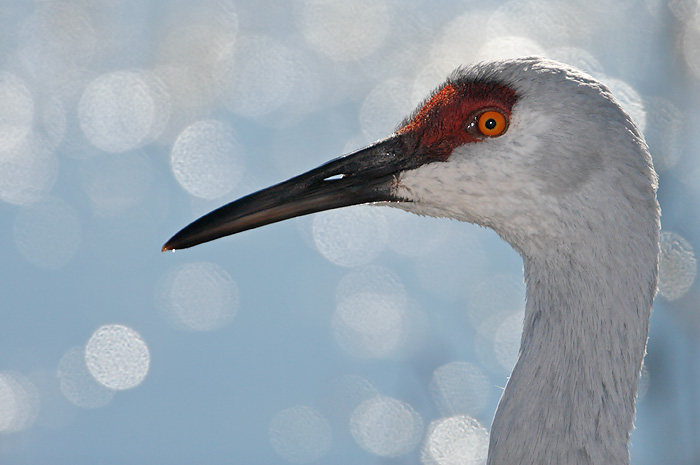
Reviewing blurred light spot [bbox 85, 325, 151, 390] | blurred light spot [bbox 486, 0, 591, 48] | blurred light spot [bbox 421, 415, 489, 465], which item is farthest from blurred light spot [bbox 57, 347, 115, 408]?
blurred light spot [bbox 486, 0, 591, 48]

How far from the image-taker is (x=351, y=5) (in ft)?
37.2

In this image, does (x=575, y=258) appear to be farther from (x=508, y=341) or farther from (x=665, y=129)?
(x=508, y=341)

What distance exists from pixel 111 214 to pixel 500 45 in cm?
475

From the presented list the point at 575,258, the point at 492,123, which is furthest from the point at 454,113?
the point at 575,258

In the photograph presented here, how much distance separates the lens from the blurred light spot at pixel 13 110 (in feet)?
32.4

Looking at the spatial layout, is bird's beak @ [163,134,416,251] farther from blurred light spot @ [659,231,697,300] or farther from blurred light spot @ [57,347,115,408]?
A: blurred light spot @ [57,347,115,408]

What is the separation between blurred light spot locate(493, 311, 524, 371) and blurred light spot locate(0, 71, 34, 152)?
5.79 m

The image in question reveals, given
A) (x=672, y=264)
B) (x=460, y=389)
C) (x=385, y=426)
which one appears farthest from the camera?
(x=385, y=426)

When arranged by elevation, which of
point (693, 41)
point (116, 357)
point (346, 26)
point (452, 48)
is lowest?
point (116, 357)

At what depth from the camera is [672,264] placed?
5.47 m

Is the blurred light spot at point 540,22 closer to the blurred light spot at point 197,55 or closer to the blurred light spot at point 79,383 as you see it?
the blurred light spot at point 197,55

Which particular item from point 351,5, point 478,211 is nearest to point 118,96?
point 351,5

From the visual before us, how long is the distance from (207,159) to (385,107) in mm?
2238

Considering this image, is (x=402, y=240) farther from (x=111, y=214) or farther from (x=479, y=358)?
(x=111, y=214)
